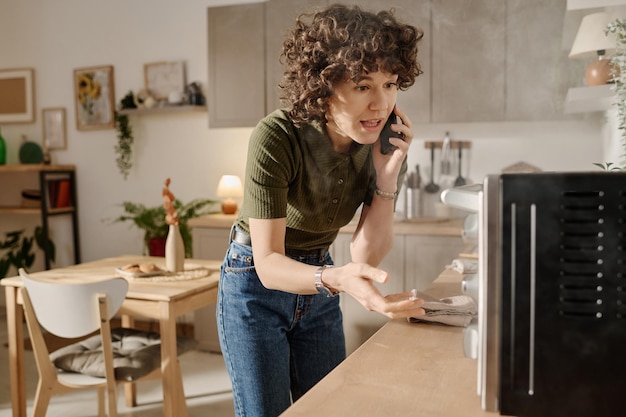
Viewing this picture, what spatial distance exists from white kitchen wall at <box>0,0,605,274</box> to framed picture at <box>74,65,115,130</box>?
51 mm

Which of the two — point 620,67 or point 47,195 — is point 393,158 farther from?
point 47,195

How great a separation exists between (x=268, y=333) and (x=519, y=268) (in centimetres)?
60

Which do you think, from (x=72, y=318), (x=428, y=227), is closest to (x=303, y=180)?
(x=428, y=227)

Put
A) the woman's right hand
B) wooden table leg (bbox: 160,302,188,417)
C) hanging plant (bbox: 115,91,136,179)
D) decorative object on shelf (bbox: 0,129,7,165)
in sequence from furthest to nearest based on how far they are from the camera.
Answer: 1. decorative object on shelf (bbox: 0,129,7,165)
2. hanging plant (bbox: 115,91,136,179)
3. wooden table leg (bbox: 160,302,188,417)
4. the woman's right hand

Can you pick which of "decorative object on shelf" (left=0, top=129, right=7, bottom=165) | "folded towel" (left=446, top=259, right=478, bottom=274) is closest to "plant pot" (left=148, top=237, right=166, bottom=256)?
"decorative object on shelf" (left=0, top=129, right=7, bottom=165)

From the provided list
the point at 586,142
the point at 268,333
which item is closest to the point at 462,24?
the point at 586,142

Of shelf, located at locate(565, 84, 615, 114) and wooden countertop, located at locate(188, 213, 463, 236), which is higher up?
shelf, located at locate(565, 84, 615, 114)

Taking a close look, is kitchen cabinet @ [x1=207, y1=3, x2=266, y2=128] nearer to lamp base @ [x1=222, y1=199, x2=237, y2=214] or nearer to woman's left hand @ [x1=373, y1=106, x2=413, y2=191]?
lamp base @ [x1=222, y1=199, x2=237, y2=214]

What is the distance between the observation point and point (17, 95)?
12.6 ft

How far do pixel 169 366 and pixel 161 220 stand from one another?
157 cm

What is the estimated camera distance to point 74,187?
12.2 ft

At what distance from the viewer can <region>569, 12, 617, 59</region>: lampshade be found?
1.13m

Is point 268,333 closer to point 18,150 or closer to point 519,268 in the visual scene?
point 519,268

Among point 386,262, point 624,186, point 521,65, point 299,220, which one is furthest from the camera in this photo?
point 386,262
